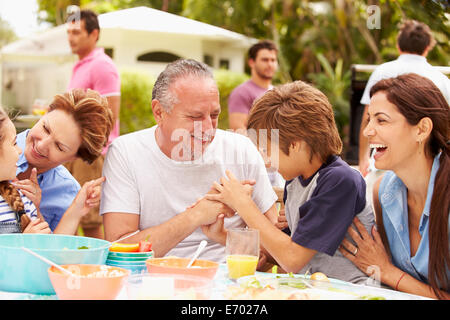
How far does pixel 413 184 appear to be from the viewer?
1982 mm

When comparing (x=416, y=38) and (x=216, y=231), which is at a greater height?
(x=416, y=38)

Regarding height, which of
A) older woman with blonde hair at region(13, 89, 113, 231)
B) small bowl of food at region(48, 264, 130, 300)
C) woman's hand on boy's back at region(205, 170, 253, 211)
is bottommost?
small bowl of food at region(48, 264, 130, 300)

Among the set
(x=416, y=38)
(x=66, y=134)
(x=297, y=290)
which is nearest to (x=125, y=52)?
(x=416, y=38)

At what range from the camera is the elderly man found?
2236mm

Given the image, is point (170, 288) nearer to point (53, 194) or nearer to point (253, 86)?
point (53, 194)

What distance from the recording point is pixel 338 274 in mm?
1983

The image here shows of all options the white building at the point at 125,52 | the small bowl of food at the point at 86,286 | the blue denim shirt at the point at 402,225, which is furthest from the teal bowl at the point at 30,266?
the white building at the point at 125,52

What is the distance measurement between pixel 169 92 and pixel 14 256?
1.04 m

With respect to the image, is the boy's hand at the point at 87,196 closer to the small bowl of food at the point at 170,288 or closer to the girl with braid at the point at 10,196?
the girl with braid at the point at 10,196

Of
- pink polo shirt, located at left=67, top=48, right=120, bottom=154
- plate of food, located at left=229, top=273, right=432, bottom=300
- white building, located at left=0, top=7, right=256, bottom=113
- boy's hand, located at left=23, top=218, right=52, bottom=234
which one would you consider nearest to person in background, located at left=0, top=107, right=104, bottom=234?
boy's hand, located at left=23, top=218, right=52, bottom=234

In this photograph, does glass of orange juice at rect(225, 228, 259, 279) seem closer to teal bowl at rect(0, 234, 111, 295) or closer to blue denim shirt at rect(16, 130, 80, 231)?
teal bowl at rect(0, 234, 111, 295)

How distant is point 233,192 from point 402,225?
600 mm

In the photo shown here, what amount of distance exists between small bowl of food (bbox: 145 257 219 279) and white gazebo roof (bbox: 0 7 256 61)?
3014 mm
